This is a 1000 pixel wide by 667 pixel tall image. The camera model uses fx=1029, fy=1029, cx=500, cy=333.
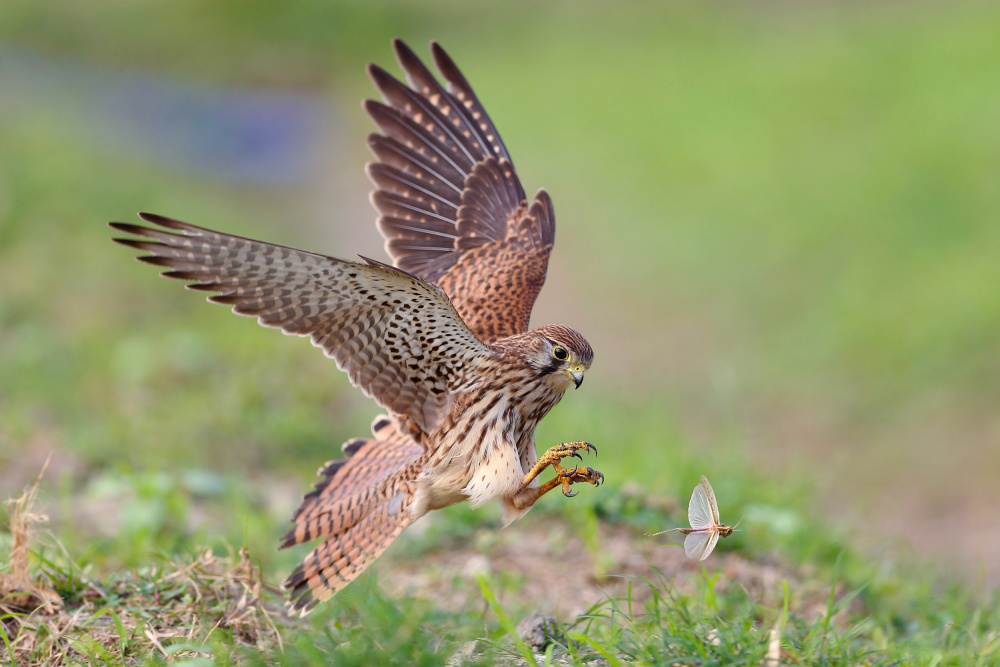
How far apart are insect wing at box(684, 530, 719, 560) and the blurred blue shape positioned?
11.5m

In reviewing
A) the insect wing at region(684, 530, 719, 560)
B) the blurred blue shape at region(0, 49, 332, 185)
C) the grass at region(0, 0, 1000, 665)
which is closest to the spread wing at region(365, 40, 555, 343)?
the grass at region(0, 0, 1000, 665)

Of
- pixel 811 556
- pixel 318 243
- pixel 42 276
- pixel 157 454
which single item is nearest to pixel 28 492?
pixel 157 454

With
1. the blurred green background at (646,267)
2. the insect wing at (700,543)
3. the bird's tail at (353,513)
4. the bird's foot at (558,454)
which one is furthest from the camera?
the blurred green background at (646,267)

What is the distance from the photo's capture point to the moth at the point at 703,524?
10.3ft

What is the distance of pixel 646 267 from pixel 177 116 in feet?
29.5

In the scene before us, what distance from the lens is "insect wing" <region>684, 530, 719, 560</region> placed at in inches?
123

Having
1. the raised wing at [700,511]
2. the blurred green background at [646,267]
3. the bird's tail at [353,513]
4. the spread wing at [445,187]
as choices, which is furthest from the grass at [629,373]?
the spread wing at [445,187]

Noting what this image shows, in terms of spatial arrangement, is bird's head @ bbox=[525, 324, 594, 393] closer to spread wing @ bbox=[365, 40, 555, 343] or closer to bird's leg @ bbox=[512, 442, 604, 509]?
bird's leg @ bbox=[512, 442, 604, 509]

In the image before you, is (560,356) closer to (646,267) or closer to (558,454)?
(558,454)

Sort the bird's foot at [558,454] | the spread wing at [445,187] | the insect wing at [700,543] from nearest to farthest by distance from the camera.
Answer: the insect wing at [700,543], the bird's foot at [558,454], the spread wing at [445,187]

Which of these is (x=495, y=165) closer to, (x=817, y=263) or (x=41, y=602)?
(x=41, y=602)

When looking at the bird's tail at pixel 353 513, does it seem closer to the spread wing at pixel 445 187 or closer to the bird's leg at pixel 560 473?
the bird's leg at pixel 560 473

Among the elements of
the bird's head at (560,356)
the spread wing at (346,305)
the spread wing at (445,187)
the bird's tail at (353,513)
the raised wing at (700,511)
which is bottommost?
the bird's tail at (353,513)

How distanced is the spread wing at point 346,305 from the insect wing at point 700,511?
35.8 inches
